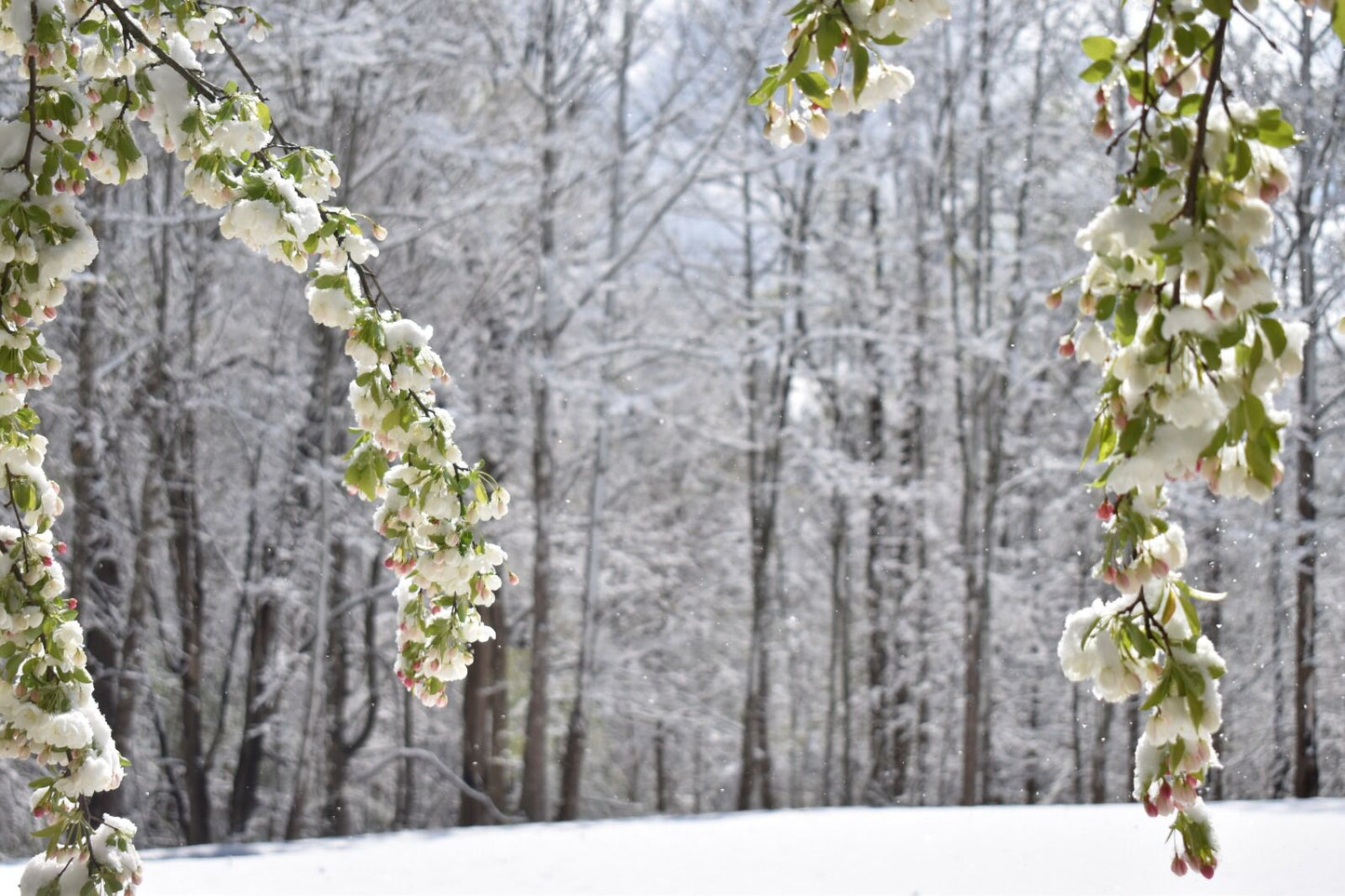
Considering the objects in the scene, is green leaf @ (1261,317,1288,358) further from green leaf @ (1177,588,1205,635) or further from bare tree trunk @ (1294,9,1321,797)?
bare tree trunk @ (1294,9,1321,797)

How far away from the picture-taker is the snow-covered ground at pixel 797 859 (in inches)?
148

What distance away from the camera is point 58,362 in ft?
7.33

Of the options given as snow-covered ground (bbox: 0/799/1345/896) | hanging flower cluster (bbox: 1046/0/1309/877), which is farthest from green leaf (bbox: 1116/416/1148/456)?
snow-covered ground (bbox: 0/799/1345/896)

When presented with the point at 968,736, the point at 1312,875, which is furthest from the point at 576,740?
the point at 1312,875

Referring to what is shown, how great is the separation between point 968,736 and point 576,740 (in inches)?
119

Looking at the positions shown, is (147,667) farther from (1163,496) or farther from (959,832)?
(1163,496)

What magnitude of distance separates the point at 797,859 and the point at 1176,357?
3.25m

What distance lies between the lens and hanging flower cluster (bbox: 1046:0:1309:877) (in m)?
1.20

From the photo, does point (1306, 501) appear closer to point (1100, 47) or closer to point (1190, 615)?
point (1190, 615)

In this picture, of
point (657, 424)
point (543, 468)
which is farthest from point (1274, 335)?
point (657, 424)

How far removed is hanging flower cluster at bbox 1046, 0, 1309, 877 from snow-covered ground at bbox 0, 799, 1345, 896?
2.52m

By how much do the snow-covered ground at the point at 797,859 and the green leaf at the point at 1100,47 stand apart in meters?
2.89

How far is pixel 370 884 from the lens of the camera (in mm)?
3891

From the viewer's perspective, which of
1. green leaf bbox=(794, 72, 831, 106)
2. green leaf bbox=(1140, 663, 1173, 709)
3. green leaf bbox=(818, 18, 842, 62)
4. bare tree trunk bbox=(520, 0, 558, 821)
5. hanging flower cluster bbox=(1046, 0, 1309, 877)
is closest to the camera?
hanging flower cluster bbox=(1046, 0, 1309, 877)
